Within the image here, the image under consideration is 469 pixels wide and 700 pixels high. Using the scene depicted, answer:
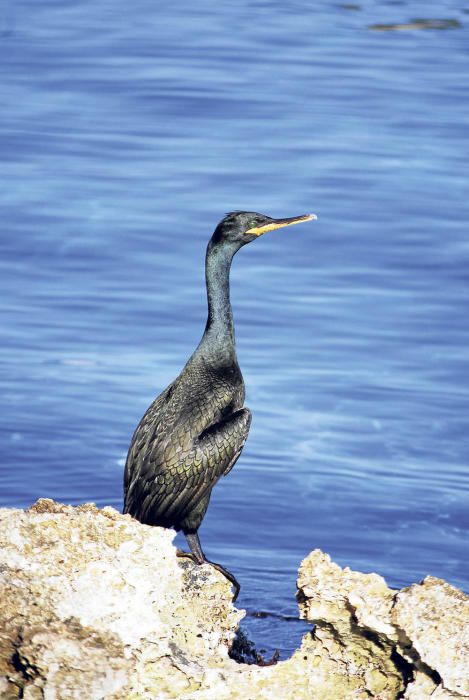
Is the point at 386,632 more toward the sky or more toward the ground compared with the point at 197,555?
more toward the sky

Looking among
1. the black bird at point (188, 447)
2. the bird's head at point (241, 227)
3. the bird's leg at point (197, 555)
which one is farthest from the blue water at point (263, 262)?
the bird's head at point (241, 227)

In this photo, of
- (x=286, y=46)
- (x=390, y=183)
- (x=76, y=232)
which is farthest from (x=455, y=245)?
(x=286, y=46)

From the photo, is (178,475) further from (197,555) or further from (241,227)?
(241,227)

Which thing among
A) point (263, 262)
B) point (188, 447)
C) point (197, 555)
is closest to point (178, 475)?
point (188, 447)

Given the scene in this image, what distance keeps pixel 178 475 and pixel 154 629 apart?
8.53 feet

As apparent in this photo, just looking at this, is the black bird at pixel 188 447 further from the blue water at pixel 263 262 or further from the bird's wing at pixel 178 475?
the blue water at pixel 263 262

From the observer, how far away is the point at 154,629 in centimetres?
505

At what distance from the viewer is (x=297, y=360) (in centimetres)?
1267

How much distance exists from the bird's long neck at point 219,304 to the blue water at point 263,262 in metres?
1.74

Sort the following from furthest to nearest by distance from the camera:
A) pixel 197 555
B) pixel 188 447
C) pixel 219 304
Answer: pixel 219 304 → pixel 188 447 → pixel 197 555

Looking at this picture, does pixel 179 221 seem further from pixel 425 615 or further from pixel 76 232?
pixel 425 615

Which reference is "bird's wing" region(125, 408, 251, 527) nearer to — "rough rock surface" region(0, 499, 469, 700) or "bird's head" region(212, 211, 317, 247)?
"bird's head" region(212, 211, 317, 247)

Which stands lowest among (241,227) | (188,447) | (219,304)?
(188,447)

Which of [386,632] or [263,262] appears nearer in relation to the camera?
[386,632]
